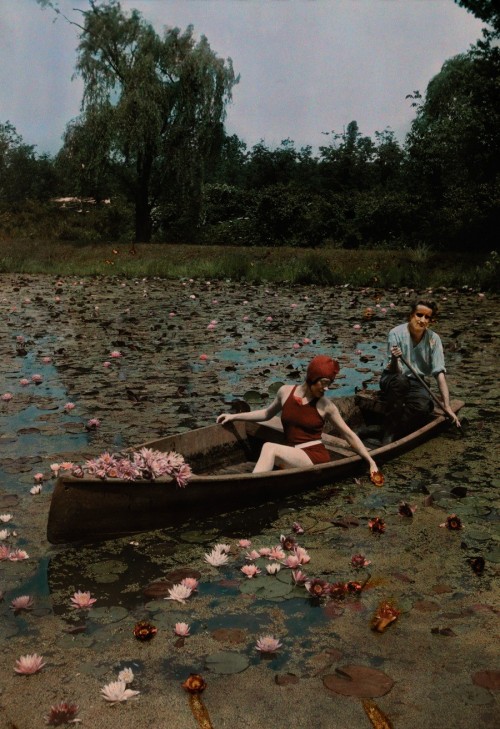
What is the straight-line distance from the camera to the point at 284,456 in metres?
5.23

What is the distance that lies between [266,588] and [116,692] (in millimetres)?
1144

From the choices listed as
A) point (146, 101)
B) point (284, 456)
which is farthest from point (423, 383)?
point (146, 101)

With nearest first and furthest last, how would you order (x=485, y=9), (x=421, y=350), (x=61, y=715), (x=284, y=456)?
(x=61, y=715) < (x=284, y=456) < (x=421, y=350) < (x=485, y=9)

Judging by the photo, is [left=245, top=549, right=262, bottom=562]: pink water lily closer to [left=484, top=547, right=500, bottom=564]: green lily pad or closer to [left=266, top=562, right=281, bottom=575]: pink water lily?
[left=266, top=562, right=281, bottom=575]: pink water lily

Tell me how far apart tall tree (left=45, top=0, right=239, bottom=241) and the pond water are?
17003mm

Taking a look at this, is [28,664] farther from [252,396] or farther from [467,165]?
[467,165]

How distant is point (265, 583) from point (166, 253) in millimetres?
22164

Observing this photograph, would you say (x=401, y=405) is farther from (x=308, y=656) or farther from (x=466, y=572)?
(x=308, y=656)

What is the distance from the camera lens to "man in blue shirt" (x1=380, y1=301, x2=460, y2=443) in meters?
6.43

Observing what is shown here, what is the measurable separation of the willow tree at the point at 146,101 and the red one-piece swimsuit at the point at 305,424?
21878mm

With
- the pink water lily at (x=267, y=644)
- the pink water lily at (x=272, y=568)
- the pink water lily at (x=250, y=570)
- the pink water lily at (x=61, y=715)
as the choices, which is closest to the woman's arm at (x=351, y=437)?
the pink water lily at (x=272, y=568)

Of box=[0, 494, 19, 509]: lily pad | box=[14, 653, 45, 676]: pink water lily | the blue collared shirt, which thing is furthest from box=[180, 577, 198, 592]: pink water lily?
the blue collared shirt

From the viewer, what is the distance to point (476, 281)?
1848cm

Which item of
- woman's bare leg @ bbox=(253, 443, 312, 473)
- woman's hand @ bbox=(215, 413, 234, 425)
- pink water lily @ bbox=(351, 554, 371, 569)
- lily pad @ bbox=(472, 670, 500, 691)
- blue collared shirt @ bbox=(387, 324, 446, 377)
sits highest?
blue collared shirt @ bbox=(387, 324, 446, 377)
